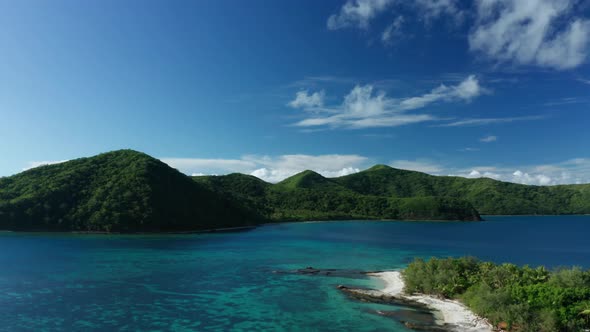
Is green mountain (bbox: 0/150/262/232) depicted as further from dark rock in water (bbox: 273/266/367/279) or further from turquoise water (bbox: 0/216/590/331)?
dark rock in water (bbox: 273/266/367/279)

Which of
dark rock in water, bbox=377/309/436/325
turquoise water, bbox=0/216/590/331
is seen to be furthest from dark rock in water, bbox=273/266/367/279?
dark rock in water, bbox=377/309/436/325

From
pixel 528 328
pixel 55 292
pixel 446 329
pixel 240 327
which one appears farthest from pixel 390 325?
pixel 55 292

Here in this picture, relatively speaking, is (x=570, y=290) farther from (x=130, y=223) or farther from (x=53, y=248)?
(x=130, y=223)

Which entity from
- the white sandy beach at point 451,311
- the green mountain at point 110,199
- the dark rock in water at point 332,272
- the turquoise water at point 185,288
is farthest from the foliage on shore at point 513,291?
the green mountain at point 110,199

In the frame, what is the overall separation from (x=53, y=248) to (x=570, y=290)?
98823 mm

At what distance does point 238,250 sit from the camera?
3637 inches

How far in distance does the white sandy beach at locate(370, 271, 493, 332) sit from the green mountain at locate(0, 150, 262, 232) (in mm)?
110165

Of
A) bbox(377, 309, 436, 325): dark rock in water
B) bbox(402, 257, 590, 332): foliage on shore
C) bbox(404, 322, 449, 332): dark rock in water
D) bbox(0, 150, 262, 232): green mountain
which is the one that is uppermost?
bbox(0, 150, 262, 232): green mountain

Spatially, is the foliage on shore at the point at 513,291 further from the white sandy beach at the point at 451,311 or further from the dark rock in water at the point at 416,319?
the dark rock in water at the point at 416,319

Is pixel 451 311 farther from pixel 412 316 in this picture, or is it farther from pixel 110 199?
pixel 110 199

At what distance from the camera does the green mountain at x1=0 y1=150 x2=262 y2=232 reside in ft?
441

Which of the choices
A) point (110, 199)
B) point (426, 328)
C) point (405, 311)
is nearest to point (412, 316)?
point (405, 311)

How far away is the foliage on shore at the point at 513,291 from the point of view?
2794 cm

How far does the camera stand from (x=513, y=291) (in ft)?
102
